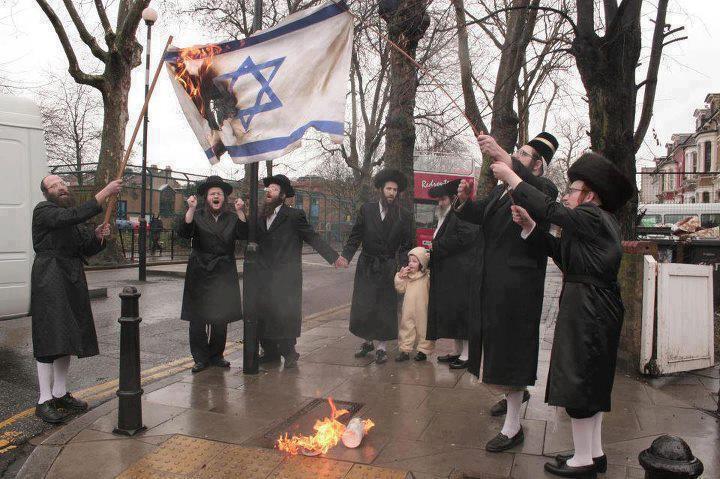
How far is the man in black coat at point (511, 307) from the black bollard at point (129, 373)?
2428 millimetres

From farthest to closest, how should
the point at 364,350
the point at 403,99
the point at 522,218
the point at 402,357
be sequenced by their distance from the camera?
the point at 403,99
the point at 364,350
the point at 402,357
the point at 522,218

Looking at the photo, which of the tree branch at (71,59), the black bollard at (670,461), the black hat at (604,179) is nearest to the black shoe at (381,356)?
the black hat at (604,179)

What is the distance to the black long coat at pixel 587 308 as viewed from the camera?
3252 mm

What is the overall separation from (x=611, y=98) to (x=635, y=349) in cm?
310

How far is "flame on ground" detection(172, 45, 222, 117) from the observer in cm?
544

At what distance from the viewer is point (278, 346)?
6148mm

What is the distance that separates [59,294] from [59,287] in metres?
0.06

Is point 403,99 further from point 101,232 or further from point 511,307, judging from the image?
point 511,307

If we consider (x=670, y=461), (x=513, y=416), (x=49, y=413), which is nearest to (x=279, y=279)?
(x=49, y=413)

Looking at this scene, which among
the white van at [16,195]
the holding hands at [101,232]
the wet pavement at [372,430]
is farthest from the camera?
the white van at [16,195]

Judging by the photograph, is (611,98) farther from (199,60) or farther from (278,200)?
(199,60)

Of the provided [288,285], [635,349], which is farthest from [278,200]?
[635,349]

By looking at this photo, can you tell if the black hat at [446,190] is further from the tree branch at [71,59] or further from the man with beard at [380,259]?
the tree branch at [71,59]

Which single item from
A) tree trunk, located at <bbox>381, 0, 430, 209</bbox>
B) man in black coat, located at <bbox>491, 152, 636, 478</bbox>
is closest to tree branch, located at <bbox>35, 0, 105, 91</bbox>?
tree trunk, located at <bbox>381, 0, 430, 209</bbox>
